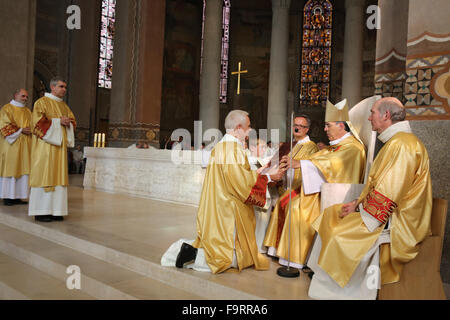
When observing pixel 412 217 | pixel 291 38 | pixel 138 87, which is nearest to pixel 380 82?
pixel 412 217

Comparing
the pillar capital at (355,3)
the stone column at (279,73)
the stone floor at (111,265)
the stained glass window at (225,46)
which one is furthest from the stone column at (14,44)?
the stained glass window at (225,46)

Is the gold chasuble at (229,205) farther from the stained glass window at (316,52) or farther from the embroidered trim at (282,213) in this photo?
the stained glass window at (316,52)

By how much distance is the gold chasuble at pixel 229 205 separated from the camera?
11.9ft

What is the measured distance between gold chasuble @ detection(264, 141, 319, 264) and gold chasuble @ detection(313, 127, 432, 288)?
909mm

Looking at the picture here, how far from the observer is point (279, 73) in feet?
52.8

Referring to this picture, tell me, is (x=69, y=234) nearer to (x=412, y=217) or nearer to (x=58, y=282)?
(x=58, y=282)

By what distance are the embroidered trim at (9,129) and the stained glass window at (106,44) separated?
40.0 ft

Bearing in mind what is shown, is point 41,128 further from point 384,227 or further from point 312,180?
point 384,227

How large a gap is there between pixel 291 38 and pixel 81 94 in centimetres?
1111

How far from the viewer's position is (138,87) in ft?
41.2

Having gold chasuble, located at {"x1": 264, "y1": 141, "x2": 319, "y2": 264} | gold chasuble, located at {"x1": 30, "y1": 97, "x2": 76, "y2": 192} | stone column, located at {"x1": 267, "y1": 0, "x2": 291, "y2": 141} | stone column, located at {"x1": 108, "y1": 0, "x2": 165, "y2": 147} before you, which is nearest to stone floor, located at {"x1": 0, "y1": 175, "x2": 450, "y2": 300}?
gold chasuble, located at {"x1": 264, "y1": 141, "x2": 319, "y2": 264}

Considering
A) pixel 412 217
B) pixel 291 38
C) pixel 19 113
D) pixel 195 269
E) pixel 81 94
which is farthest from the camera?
pixel 291 38

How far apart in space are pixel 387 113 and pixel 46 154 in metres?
4.53

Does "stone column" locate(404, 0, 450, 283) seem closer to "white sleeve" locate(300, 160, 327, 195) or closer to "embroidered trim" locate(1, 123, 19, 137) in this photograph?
"white sleeve" locate(300, 160, 327, 195)
